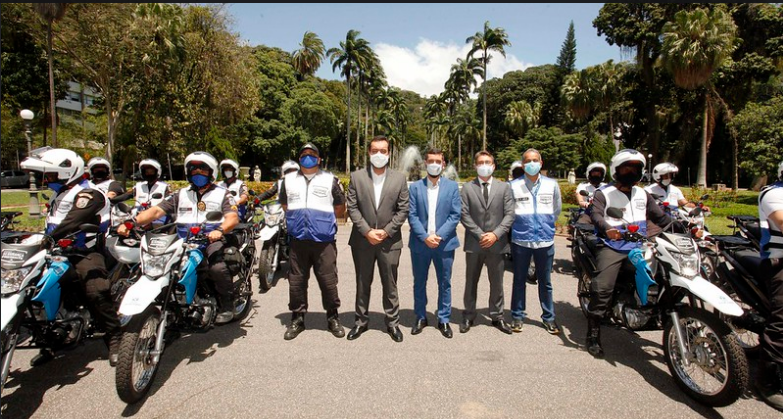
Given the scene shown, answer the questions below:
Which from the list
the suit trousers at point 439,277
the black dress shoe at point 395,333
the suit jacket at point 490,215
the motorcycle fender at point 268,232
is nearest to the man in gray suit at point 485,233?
the suit jacket at point 490,215

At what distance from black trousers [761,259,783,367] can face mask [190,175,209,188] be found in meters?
5.31

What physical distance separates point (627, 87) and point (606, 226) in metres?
37.0

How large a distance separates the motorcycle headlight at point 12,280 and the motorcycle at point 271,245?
3444 millimetres

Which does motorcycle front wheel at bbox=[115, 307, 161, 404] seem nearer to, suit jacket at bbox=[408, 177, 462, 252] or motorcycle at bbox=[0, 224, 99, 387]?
motorcycle at bbox=[0, 224, 99, 387]

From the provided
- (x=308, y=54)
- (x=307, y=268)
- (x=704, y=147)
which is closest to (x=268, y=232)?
(x=307, y=268)

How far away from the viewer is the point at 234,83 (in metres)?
21.9

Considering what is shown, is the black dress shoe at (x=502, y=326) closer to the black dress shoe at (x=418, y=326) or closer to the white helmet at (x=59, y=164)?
the black dress shoe at (x=418, y=326)

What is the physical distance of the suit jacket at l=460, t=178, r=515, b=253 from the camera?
184 inches

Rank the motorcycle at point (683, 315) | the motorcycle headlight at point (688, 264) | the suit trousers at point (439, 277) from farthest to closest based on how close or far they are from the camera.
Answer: the suit trousers at point (439, 277) → the motorcycle headlight at point (688, 264) → the motorcycle at point (683, 315)

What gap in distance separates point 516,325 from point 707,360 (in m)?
1.86

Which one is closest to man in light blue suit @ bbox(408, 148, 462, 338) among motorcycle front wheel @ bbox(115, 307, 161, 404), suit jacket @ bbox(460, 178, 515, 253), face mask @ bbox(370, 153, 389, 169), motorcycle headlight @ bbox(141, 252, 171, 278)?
suit jacket @ bbox(460, 178, 515, 253)

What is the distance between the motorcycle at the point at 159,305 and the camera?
10.3 ft

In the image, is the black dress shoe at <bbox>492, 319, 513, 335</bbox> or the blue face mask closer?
the blue face mask

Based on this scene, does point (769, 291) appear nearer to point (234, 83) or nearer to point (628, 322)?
point (628, 322)
